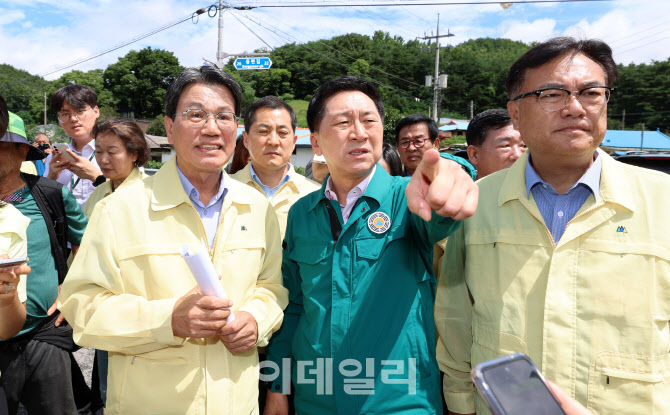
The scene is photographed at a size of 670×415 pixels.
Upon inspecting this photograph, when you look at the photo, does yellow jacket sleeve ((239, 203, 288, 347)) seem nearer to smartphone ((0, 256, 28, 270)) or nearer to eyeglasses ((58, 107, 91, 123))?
smartphone ((0, 256, 28, 270))

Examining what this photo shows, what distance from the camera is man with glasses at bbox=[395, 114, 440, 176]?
431 cm

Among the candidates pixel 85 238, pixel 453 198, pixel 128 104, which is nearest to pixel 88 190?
pixel 85 238

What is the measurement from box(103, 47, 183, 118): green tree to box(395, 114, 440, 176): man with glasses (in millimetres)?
66156

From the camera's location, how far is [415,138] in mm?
4320

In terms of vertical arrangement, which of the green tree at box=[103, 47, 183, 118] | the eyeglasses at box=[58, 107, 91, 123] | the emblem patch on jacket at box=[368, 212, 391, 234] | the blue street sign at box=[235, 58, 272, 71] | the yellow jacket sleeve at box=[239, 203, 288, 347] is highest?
the green tree at box=[103, 47, 183, 118]

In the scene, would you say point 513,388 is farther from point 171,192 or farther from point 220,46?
point 220,46

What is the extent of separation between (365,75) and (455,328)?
211 ft

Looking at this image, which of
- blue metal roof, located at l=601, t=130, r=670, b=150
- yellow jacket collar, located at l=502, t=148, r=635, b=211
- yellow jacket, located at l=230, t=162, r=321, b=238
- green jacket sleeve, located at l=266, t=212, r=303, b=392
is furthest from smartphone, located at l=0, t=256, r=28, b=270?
blue metal roof, located at l=601, t=130, r=670, b=150

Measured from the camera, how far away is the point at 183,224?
191cm

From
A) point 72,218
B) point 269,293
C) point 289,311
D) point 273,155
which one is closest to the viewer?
Result: point 269,293

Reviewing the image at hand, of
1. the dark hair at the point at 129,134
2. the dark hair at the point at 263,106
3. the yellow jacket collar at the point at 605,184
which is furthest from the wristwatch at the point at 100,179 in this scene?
the yellow jacket collar at the point at 605,184

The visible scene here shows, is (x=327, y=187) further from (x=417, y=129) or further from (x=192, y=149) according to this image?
(x=417, y=129)

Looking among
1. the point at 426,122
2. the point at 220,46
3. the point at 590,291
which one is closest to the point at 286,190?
the point at 426,122

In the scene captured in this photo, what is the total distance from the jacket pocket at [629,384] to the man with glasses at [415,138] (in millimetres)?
2948
